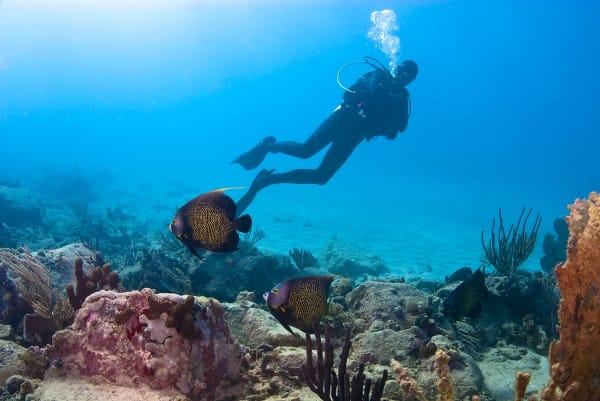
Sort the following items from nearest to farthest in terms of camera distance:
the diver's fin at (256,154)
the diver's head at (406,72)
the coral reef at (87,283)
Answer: the coral reef at (87,283)
the diver's head at (406,72)
the diver's fin at (256,154)

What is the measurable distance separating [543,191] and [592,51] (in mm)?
51506

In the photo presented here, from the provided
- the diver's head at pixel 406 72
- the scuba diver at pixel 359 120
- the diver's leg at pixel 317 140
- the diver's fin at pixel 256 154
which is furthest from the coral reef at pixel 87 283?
the diver's head at pixel 406 72

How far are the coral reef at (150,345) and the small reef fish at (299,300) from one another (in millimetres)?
570

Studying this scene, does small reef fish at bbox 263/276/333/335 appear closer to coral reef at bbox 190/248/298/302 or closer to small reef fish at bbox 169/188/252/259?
small reef fish at bbox 169/188/252/259

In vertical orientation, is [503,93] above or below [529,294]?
above

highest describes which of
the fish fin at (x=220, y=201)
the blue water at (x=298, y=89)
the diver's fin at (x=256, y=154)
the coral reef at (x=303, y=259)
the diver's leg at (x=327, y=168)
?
the blue water at (x=298, y=89)

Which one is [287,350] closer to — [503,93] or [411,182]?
[411,182]

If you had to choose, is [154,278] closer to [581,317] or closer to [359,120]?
[581,317]

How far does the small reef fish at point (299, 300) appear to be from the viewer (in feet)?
8.27

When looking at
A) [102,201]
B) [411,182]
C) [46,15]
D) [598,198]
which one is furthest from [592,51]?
[46,15]

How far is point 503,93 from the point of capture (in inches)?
5344

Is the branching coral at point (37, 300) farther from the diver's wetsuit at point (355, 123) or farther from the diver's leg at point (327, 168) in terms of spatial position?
the diver's leg at point (327, 168)

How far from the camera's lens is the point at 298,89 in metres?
141

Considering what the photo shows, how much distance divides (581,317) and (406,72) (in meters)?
9.89
